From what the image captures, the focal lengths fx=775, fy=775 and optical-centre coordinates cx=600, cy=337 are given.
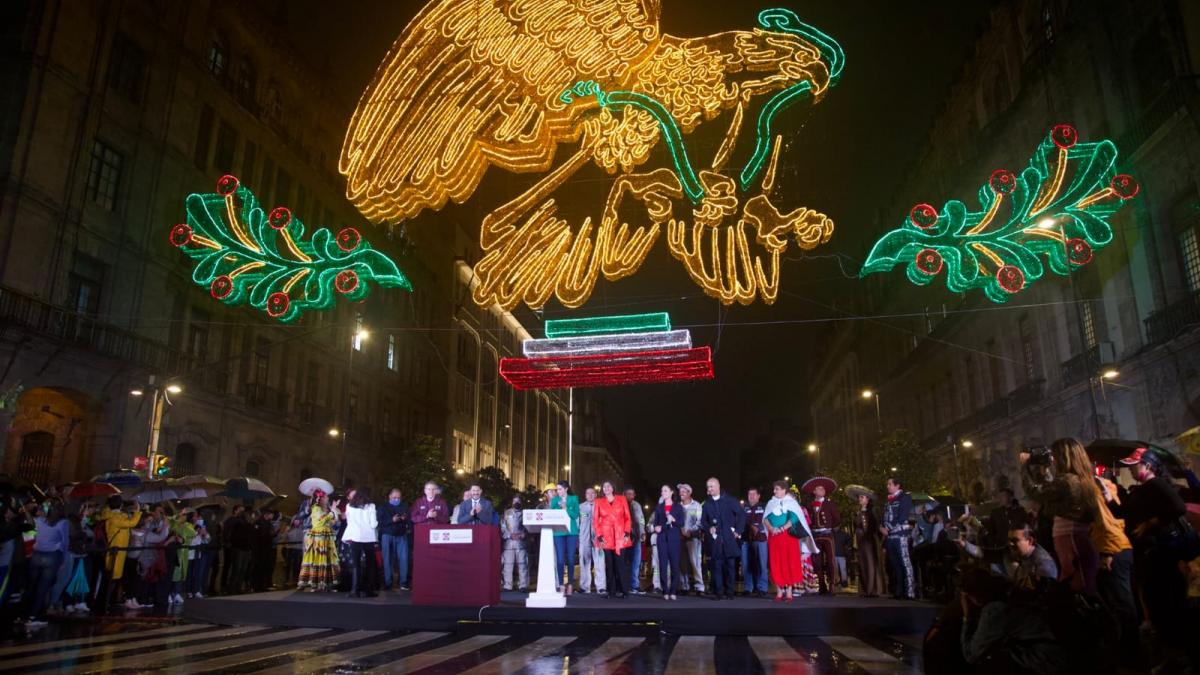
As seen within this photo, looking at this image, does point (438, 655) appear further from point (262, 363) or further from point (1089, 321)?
point (262, 363)

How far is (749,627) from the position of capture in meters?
10.8

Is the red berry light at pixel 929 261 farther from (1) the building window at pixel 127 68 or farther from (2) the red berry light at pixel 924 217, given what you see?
(1) the building window at pixel 127 68

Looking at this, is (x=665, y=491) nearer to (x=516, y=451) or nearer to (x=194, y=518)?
(x=194, y=518)

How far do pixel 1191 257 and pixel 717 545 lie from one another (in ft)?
55.8

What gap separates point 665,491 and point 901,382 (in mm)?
45962

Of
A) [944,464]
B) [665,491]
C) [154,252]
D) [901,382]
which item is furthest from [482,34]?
[901,382]

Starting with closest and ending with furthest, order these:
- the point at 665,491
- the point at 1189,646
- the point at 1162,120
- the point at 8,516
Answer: the point at 1189,646, the point at 8,516, the point at 665,491, the point at 1162,120

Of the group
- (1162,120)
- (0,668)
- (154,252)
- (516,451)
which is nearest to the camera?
(0,668)

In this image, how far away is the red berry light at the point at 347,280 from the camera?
16.5 meters

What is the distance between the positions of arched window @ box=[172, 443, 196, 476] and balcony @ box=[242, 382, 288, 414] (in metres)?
3.52

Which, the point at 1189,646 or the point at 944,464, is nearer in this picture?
the point at 1189,646

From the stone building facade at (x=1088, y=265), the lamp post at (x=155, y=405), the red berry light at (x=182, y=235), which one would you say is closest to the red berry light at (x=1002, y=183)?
the stone building facade at (x=1088, y=265)

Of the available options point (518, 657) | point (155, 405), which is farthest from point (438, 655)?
point (155, 405)

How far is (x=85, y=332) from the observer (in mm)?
23859
